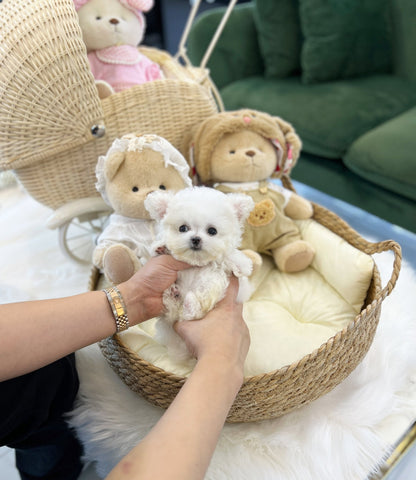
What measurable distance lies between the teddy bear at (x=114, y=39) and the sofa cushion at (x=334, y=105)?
67 centimetres

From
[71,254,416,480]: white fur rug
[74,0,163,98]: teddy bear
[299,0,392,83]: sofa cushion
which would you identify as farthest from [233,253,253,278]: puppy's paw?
[299,0,392,83]: sofa cushion

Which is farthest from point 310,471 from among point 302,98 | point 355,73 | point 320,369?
point 355,73

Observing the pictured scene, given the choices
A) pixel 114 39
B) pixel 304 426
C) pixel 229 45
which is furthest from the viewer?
pixel 229 45

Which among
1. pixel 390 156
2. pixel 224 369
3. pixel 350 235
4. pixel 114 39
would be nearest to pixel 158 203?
pixel 224 369

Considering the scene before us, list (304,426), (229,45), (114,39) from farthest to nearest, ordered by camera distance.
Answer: (229,45)
(114,39)
(304,426)

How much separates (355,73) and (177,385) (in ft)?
5.40

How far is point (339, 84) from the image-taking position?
1.74 metres

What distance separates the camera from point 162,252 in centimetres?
81

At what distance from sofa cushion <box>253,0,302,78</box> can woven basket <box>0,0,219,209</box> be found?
0.71 metres

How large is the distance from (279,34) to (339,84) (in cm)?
35

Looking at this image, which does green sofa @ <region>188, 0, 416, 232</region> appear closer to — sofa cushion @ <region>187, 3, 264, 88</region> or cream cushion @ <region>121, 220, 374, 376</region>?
sofa cushion @ <region>187, 3, 264, 88</region>

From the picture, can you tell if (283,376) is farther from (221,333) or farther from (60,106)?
(60,106)

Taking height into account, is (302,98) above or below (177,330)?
above

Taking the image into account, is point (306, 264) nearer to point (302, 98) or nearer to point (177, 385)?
point (177, 385)
